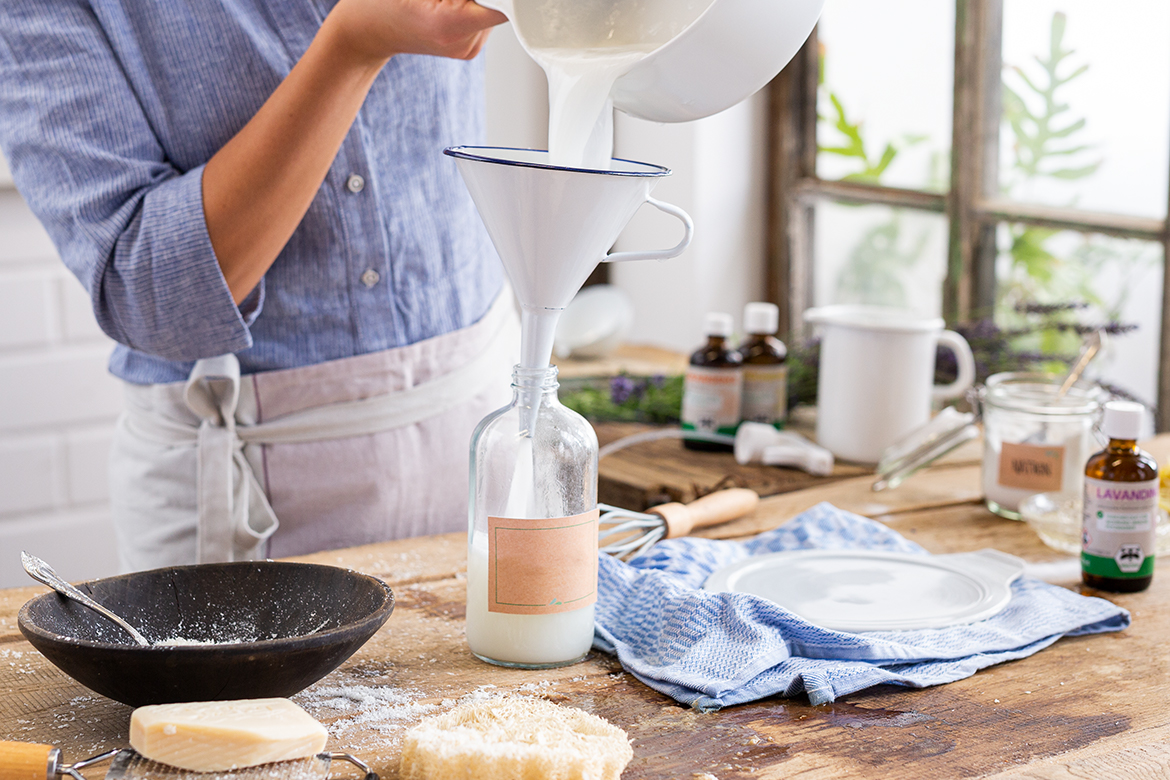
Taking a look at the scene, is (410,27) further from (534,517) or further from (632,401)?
(632,401)

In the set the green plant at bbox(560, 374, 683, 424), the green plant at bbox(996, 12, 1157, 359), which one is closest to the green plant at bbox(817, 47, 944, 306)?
the green plant at bbox(996, 12, 1157, 359)

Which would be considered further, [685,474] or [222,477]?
[685,474]

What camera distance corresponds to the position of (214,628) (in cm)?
73

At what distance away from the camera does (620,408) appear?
6.01 feet

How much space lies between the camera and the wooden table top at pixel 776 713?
625 mm

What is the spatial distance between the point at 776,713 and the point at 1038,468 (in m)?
0.57

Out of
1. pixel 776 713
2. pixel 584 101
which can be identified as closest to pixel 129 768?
pixel 776 713

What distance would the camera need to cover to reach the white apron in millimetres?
1057

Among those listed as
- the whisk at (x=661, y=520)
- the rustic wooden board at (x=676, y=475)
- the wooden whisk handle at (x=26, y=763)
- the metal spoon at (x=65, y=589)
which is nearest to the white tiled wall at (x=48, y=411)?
the rustic wooden board at (x=676, y=475)

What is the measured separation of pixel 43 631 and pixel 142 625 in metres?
0.11

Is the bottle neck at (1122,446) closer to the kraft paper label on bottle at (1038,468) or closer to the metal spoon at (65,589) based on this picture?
the kraft paper label on bottle at (1038,468)

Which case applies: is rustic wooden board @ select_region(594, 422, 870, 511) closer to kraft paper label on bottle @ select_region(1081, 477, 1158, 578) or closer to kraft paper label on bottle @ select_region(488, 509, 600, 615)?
kraft paper label on bottle @ select_region(1081, 477, 1158, 578)

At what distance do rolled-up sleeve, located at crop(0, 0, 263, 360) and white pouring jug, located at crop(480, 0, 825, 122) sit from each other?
34 centimetres

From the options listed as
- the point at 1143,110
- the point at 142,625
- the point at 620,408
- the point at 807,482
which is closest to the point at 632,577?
the point at 142,625
